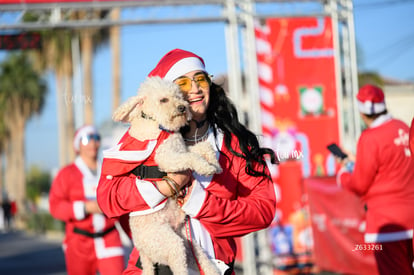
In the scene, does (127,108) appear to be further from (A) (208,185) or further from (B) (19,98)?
(B) (19,98)

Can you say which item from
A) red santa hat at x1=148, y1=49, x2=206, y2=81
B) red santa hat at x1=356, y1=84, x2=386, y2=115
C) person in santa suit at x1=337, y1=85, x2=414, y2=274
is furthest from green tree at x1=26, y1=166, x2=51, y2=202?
red santa hat at x1=148, y1=49, x2=206, y2=81

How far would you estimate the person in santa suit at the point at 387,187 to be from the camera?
202 inches

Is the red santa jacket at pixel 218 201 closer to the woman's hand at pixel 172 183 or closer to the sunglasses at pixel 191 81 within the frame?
the woman's hand at pixel 172 183

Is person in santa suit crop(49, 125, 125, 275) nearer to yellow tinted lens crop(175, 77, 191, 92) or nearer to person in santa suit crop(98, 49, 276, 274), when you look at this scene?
person in santa suit crop(98, 49, 276, 274)

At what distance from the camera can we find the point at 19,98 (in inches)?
2259

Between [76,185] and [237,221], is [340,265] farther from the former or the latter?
[237,221]

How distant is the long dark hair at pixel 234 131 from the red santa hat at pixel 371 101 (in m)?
2.05

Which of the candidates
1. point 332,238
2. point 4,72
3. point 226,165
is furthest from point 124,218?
point 4,72

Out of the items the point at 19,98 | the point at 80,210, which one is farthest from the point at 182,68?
the point at 19,98

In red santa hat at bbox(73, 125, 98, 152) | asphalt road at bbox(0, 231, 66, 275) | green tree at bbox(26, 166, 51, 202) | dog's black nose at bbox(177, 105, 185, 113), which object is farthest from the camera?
green tree at bbox(26, 166, 51, 202)

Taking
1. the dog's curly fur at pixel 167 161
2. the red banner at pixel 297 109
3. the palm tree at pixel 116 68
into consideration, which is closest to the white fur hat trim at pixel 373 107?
the dog's curly fur at pixel 167 161

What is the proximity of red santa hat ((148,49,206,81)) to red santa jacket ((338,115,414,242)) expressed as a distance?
2221 millimetres

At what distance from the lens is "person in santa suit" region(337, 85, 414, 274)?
513cm

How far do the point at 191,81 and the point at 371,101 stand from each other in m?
2.49
